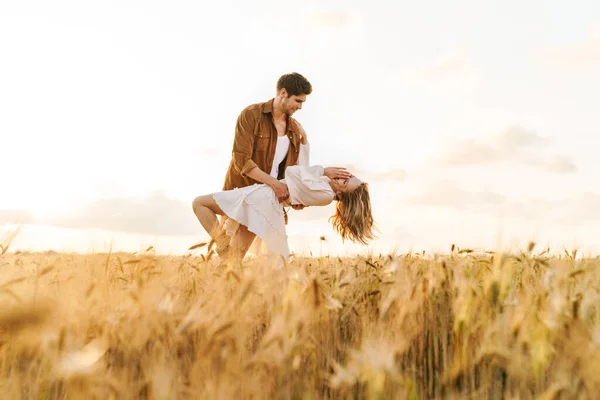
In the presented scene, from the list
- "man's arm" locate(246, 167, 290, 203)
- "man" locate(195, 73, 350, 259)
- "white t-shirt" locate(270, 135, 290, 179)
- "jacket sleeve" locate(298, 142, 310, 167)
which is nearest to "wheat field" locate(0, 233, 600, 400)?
"man's arm" locate(246, 167, 290, 203)

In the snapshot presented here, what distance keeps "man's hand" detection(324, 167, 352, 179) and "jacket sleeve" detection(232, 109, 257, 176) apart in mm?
673

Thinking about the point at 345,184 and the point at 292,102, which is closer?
the point at 345,184

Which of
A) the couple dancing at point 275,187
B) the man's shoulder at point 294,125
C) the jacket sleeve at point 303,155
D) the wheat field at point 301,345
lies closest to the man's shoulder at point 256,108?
the couple dancing at point 275,187

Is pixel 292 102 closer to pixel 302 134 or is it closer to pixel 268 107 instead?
pixel 268 107

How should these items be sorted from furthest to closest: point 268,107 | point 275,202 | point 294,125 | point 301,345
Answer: point 294,125
point 268,107
point 275,202
point 301,345

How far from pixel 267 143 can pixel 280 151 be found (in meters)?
0.16

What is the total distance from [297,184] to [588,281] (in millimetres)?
2665

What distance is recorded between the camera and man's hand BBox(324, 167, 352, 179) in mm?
5108

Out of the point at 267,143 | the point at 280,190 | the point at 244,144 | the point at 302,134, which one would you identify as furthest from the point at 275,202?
the point at 302,134

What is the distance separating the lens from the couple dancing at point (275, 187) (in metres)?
5.03

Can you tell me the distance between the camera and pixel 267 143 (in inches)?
222

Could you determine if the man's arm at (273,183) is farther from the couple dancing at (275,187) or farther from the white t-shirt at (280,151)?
the white t-shirt at (280,151)

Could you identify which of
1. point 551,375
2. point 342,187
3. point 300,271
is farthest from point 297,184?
point 551,375

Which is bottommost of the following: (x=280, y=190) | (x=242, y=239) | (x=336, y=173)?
(x=242, y=239)
